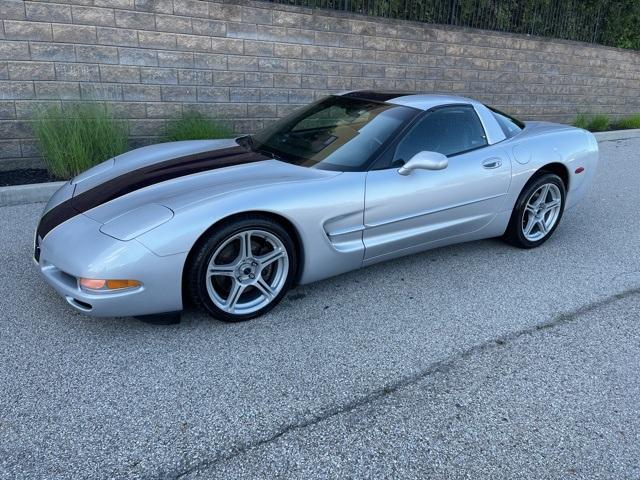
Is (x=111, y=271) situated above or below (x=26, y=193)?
above

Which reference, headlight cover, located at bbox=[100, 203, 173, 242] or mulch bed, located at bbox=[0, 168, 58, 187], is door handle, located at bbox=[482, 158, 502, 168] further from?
mulch bed, located at bbox=[0, 168, 58, 187]

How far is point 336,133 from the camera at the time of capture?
3982 millimetres

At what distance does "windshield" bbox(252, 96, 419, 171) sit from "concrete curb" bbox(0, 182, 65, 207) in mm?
2531

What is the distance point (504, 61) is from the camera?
1044 centimetres

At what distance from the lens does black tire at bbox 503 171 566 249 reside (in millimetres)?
4445

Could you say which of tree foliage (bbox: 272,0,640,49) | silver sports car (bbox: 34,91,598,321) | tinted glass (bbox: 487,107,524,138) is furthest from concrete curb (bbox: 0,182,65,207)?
tinted glass (bbox: 487,107,524,138)

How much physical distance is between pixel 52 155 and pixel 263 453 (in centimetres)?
467

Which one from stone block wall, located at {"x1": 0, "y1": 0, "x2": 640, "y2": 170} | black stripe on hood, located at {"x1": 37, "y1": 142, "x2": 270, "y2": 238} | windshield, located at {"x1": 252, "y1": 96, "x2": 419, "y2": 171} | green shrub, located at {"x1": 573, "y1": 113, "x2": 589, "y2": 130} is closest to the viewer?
black stripe on hood, located at {"x1": 37, "y1": 142, "x2": 270, "y2": 238}

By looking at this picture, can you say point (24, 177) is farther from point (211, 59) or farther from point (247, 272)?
point (247, 272)

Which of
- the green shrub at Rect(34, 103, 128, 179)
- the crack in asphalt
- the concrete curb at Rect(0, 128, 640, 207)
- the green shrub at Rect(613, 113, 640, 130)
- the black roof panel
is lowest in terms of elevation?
the crack in asphalt

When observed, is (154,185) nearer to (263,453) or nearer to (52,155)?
(263,453)

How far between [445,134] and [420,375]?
2014 mm

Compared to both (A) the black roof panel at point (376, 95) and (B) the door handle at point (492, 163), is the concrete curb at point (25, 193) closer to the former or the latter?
(A) the black roof panel at point (376, 95)

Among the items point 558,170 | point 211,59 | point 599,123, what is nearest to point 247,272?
point 558,170
